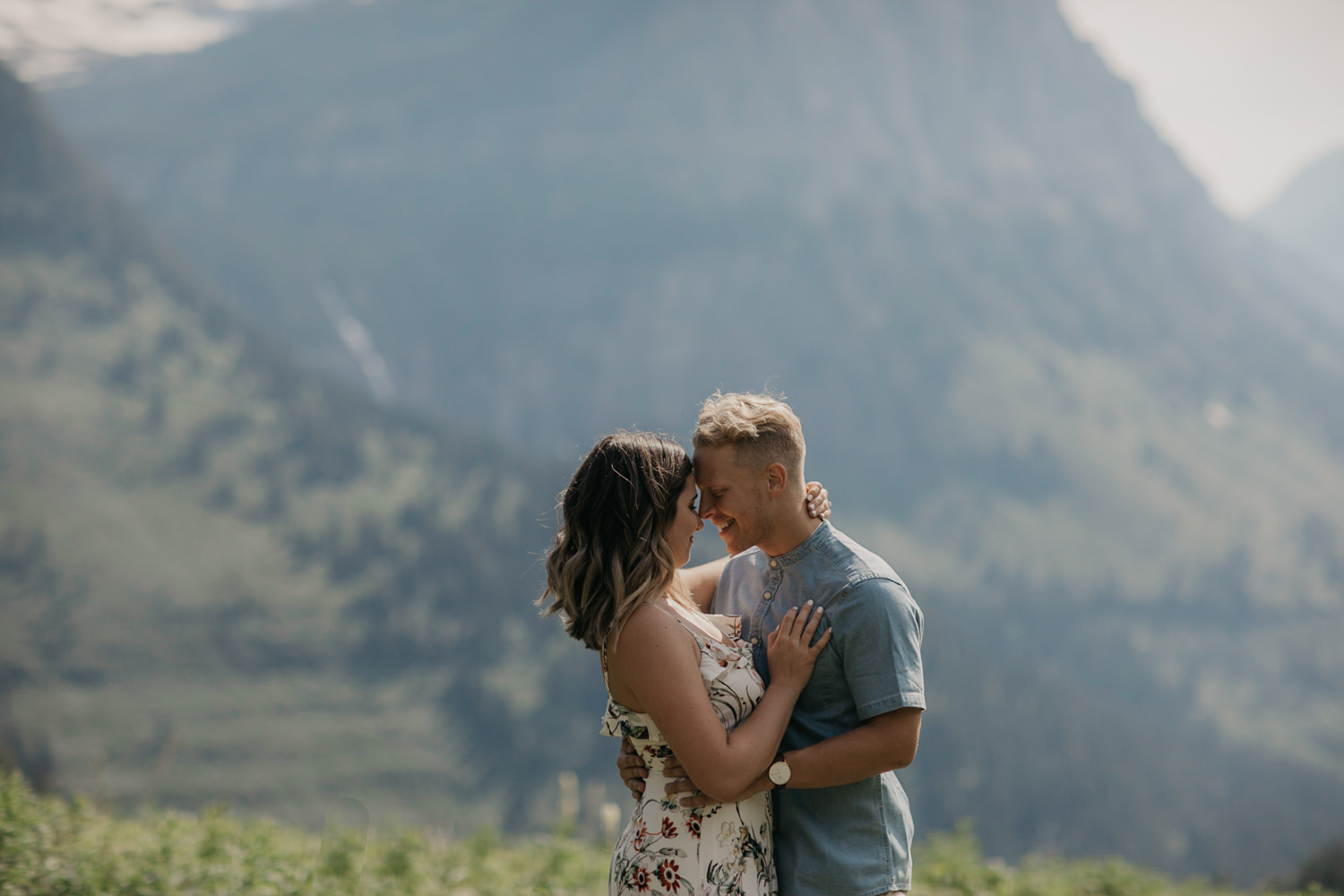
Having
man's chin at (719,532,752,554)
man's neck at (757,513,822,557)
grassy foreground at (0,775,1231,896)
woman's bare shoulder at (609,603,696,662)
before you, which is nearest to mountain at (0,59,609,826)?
grassy foreground at (0,775,1231,896)

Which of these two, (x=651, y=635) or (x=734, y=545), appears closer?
(x=651, y=635)

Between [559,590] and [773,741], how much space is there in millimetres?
1111

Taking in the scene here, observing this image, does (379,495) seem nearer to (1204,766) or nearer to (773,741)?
(1204,766)

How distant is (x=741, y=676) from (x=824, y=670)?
0.36m

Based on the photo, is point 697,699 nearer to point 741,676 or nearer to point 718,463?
point 741,676

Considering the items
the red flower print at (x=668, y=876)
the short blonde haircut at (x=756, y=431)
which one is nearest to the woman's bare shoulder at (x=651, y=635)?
the short blonde haircut at (x=756, y=431)

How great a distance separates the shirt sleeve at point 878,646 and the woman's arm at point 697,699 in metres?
0.14

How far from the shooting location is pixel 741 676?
14.2ft

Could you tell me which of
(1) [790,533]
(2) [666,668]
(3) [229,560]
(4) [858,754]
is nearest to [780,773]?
(4) [858,754]

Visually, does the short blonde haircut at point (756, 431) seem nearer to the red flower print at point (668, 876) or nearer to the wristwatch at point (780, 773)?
the wristwatch at point (780, 773)

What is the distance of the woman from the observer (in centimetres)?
409

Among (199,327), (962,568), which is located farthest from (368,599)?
(962,568)

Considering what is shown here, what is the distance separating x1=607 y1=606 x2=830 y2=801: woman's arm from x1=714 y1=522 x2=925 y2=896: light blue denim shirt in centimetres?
17

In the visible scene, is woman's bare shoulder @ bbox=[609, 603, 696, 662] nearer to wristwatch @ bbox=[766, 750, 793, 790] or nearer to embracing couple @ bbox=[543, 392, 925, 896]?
embracing couple @ bbox=[543, 392, 925, 896]
